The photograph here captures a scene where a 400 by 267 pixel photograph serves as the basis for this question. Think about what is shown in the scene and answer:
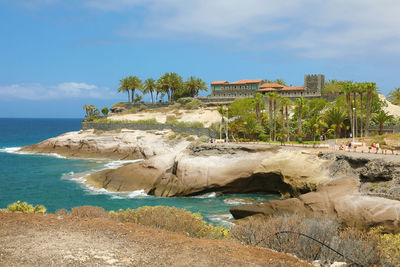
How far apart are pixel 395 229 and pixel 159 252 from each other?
13.6 meters

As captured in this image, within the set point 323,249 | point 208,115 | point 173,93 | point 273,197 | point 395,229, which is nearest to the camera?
point 323,249

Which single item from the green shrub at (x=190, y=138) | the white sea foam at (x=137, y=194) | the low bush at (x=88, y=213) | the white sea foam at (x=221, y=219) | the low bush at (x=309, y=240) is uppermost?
the green shrub at (x=190, y=138)

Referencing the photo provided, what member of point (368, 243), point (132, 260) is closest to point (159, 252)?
point (132, 260)

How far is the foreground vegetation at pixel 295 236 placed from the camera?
11.0 m

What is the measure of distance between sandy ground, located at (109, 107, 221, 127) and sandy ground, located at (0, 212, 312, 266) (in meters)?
62.4

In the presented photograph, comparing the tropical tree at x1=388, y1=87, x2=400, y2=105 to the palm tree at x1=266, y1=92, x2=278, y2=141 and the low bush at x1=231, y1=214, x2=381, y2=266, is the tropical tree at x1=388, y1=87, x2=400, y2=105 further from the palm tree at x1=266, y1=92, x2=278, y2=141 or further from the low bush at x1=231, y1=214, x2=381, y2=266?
the low bush at x1=231, y1=214, x2=381, y2=266

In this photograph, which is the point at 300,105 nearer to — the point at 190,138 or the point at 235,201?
the point at 190,138

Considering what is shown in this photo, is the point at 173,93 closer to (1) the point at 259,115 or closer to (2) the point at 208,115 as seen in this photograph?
(2) the point at 208,115

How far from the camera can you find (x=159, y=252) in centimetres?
1108

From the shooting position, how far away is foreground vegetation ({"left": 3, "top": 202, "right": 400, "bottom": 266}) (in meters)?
11.0

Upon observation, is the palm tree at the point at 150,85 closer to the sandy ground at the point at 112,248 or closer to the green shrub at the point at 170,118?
the green shrub at the point at 170,118

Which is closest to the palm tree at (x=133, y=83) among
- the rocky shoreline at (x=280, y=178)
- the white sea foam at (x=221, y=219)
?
the rocky shoreline at (x=280, y=178)

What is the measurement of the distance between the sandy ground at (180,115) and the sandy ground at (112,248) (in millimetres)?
62374

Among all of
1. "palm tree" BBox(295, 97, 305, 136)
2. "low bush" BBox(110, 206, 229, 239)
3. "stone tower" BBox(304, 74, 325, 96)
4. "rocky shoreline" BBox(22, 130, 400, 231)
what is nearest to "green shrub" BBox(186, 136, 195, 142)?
"palm tree" BBox(295, 97, 305, 136)
